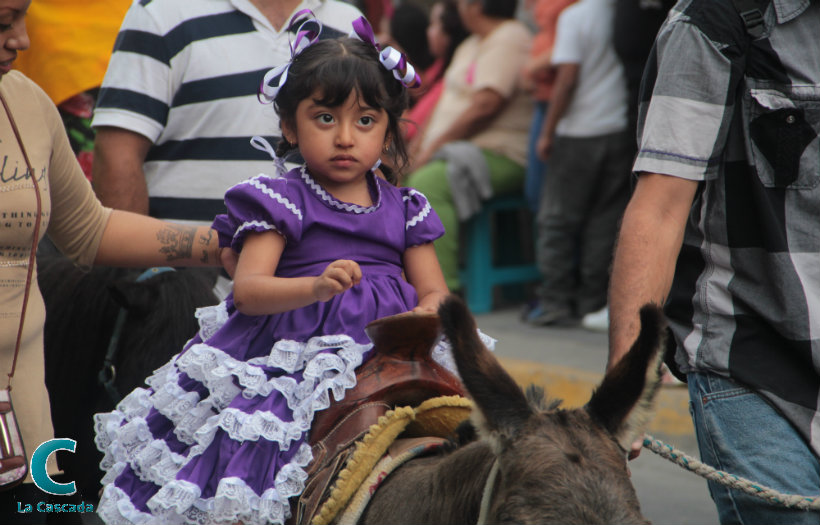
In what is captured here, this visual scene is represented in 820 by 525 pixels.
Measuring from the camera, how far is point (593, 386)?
19.6ft

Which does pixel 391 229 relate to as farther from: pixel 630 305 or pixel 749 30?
pixel 749 30

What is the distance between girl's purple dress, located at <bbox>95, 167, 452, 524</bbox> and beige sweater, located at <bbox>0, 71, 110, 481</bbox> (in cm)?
19

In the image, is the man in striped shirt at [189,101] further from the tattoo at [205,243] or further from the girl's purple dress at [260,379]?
the girl's purple dress at [260,379]

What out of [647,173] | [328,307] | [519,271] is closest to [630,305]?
[647,173]

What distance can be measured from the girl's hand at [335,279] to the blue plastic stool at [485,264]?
5761mm

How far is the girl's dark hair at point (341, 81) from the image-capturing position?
7.86 feet

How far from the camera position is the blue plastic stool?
7918 millimetres

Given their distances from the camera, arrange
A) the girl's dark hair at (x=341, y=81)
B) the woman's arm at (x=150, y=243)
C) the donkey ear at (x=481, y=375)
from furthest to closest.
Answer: the woman's arm at (x=150, y=243), the girl's dark hair at (x=341, y=81), the donkey ear at (x=481, y=375)

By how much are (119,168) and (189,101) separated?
→ 316 mm

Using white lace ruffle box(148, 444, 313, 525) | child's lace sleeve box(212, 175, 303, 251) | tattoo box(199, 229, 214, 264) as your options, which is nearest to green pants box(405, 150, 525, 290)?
tattoo box(199, 229, 214, 264)

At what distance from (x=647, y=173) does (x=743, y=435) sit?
68 cm

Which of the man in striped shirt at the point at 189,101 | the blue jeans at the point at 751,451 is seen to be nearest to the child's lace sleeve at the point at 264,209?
the man in striped shirt at the point at 189,101

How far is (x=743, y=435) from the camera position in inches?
91.6

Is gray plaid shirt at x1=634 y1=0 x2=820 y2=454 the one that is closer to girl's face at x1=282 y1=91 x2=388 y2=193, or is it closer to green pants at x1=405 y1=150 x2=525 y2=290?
girl's face at x1=282 y1=91 x2=388 y2=193
